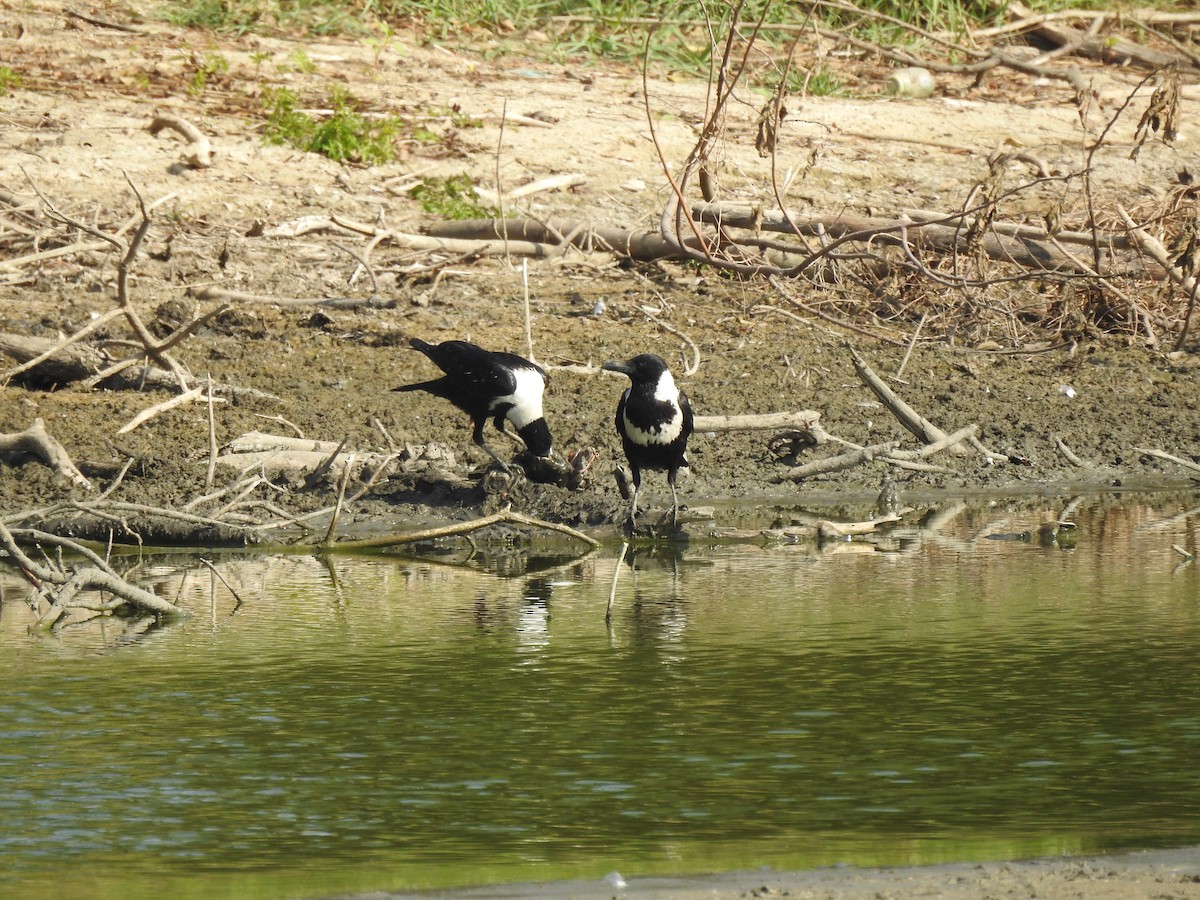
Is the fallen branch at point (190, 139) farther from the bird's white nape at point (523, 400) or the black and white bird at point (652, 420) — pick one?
the black and white bird at point (652, 420)

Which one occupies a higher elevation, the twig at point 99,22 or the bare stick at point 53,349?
the twig at point 99,22

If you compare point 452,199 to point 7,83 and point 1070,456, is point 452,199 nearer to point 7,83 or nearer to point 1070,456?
point 7,83

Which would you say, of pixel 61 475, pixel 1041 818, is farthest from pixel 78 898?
pixel 61 475

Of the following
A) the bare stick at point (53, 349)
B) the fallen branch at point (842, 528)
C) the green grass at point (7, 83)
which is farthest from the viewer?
the green grass at point (7, 83)

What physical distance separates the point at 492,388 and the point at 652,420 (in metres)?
0.91

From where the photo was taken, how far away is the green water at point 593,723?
11.5ft

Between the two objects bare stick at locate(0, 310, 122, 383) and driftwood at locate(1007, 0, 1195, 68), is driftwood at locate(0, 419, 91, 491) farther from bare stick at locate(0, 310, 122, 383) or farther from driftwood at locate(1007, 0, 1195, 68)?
driftwood at locate(1007, 0, 1195, 68)

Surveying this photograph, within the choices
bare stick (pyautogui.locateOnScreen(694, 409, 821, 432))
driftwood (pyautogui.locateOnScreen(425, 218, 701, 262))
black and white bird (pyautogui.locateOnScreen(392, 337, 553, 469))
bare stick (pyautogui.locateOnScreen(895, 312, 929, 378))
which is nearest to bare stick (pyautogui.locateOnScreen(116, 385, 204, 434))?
black and white bird (pyautogui.locateOnScreen(392, 337, 553, 469))

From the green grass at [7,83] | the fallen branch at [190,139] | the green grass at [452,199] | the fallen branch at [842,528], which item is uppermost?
the green grass at [7,83]

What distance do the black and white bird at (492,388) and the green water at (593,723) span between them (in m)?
1.50

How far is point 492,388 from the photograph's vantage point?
8.02 m

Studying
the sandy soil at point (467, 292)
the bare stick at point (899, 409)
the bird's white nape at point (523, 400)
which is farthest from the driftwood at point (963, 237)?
the bird's white nape at point (523, 400)

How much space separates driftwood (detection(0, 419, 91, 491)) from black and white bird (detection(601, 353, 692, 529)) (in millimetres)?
2216

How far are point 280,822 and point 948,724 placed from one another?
168 centimetres
